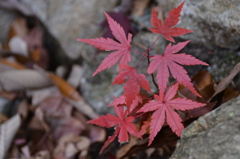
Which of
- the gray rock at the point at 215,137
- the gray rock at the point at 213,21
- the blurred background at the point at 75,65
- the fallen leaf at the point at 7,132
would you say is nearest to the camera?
the gray rock at the point at 215,137

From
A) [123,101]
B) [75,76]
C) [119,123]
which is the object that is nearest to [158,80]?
[123,101]

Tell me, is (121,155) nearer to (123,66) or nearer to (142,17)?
(123,66)

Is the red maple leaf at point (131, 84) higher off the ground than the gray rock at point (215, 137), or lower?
higher

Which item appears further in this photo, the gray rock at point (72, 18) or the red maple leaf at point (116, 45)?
the gray rock at point (72, 18)

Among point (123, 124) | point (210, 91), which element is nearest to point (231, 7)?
point (210, 91)

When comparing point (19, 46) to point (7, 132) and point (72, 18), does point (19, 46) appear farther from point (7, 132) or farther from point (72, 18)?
point (7, 132)

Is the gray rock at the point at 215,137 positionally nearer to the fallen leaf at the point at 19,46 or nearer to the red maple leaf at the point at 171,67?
the red maple leaf at the point at 171,67

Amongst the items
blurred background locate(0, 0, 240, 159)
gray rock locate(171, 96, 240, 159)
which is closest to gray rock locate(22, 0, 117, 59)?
blurred background locate(0, 0, 240, 159)

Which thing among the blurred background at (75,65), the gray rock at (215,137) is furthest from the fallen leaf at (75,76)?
the gray rock at (215,137)
